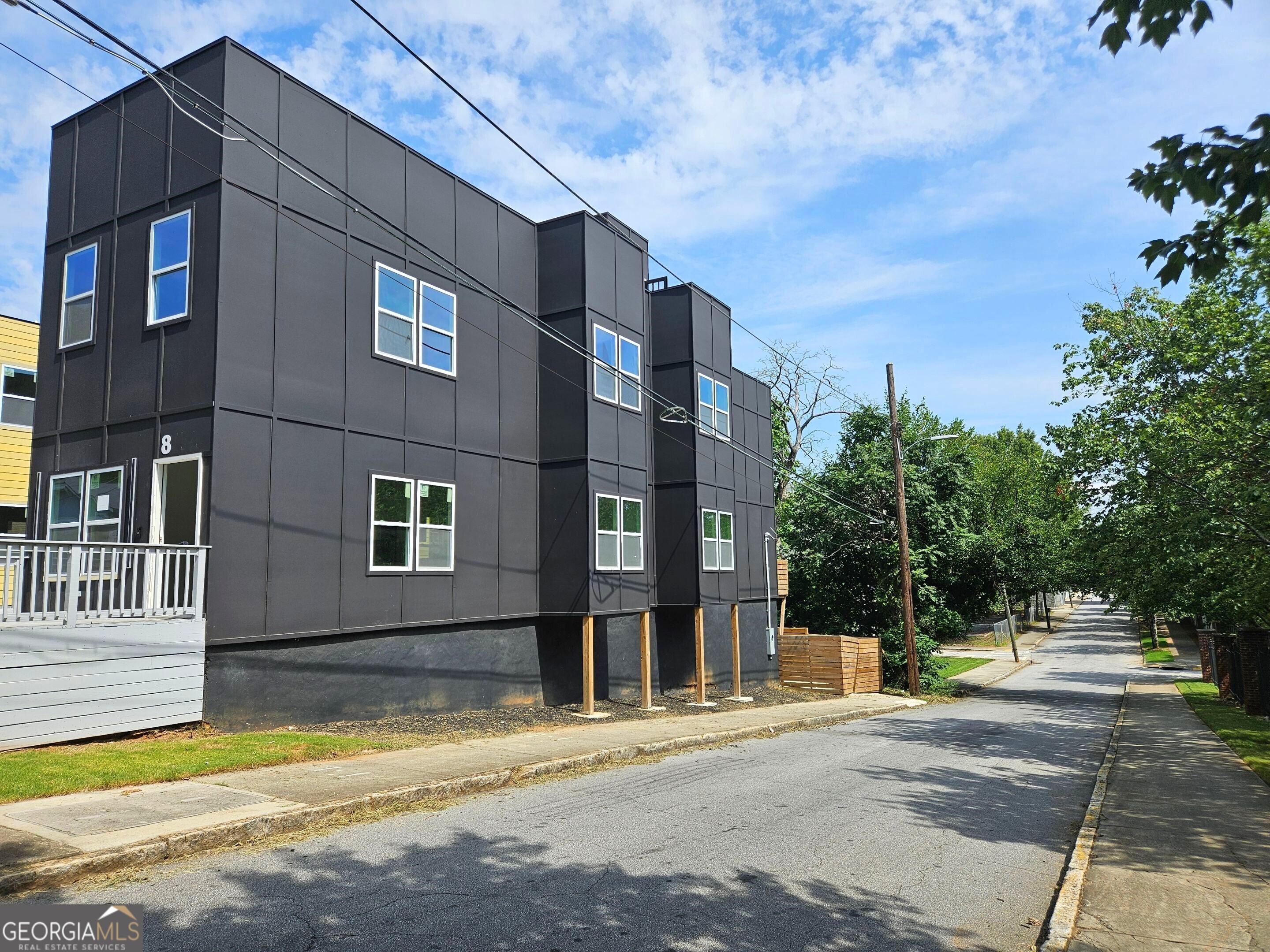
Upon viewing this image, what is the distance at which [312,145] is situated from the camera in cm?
1394

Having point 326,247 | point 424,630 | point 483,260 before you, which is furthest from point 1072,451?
point 326,247

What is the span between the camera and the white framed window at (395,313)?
48.8ft

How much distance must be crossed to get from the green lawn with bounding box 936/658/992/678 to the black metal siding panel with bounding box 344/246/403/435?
2564 centimetres

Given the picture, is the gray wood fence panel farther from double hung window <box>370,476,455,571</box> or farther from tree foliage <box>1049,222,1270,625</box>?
tree foliage <box>1049,222,1270,625</box>

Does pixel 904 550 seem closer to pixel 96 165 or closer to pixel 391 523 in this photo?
pixel 391 523

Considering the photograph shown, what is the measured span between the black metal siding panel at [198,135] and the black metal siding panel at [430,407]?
169 inches

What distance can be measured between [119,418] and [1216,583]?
1107 inches

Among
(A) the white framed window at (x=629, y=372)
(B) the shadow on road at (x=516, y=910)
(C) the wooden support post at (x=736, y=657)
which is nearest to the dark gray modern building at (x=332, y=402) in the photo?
(A) the white framed window at (x=629, y=372)

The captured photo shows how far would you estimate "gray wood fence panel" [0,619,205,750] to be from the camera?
951cm

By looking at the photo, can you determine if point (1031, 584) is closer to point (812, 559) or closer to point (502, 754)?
point (812, 559)

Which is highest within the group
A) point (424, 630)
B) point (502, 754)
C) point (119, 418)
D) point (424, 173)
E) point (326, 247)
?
point (424, 173)

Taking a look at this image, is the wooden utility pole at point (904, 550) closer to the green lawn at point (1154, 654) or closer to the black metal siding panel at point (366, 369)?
Result: the black metal siding panel at point (366, 369)

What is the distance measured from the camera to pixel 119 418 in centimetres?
1329

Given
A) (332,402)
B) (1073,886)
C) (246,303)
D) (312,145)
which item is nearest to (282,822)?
(1073,886)
